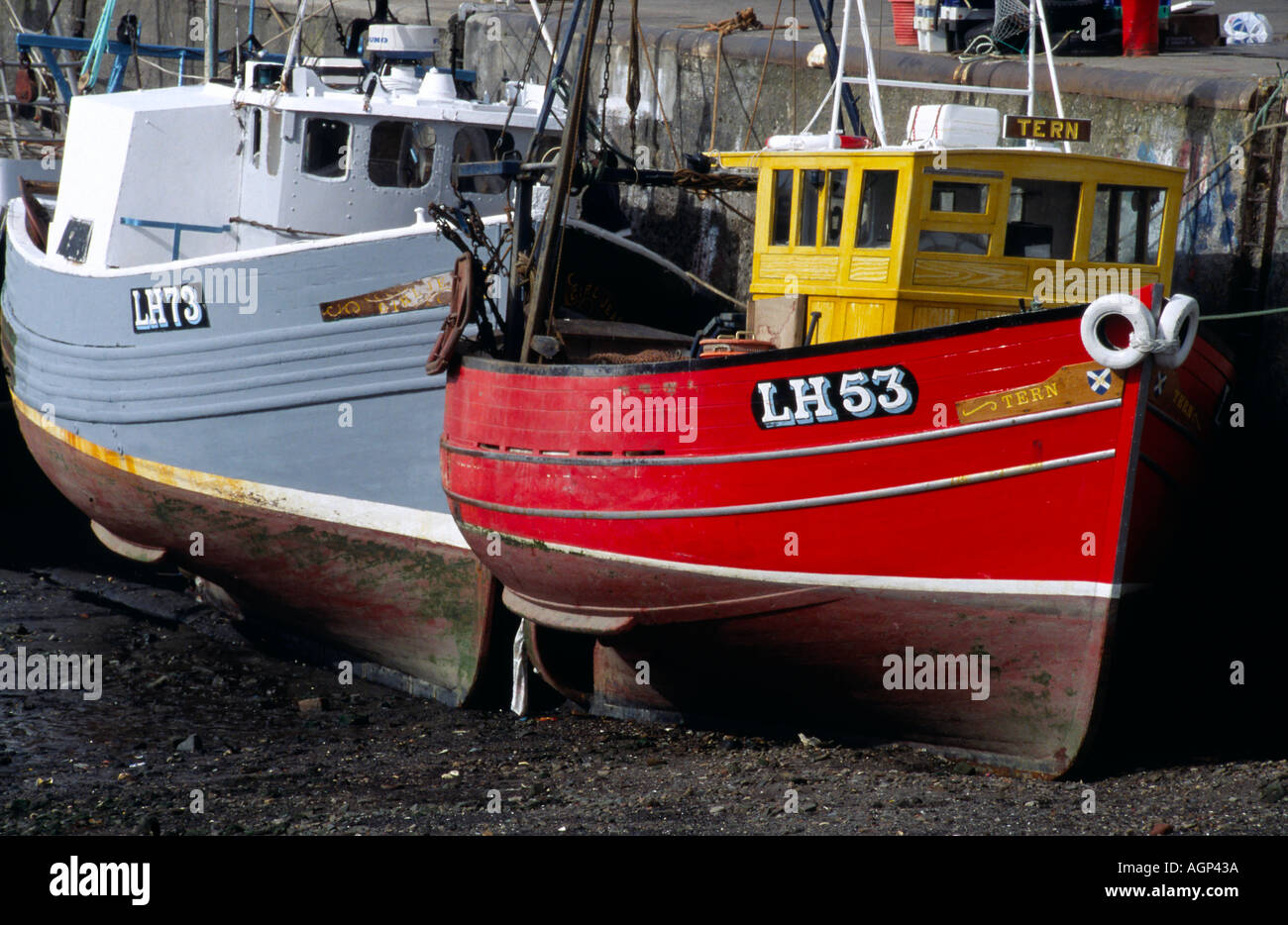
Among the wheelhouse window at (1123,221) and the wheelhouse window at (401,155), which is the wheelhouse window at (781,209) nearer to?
the wheelhouse window at (1123,221)

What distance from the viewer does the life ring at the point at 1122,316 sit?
637 cm

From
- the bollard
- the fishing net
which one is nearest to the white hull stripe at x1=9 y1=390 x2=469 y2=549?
the fishing net

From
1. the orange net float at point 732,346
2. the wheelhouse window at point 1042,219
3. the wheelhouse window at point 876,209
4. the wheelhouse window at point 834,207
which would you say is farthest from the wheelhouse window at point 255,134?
the wheelhouse window at point 1042,219

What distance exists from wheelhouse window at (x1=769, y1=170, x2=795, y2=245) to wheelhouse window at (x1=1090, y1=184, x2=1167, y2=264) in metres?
1.69

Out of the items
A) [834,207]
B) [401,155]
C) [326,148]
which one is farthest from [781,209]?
[326,148]

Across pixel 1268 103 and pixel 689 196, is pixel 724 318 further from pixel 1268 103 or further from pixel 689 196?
pixel 689 196

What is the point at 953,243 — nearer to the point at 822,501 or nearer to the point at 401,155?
the point at 822,501

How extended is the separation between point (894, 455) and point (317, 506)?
15.2 ft

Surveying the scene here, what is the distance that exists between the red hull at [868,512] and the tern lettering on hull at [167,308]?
2734mm

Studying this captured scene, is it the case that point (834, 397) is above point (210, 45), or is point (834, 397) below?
below

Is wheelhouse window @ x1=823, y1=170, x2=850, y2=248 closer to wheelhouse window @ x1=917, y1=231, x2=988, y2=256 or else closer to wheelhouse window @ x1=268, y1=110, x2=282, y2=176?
wheelhouse window @ x1=917, y1=231, x2=988, y2=256

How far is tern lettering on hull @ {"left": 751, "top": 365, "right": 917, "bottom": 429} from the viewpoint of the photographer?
690 cm

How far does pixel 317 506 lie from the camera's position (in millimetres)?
9953

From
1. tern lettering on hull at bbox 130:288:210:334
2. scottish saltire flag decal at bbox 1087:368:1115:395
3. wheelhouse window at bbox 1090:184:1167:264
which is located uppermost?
wheelhouse window at bbox 1090:184:1167:264
